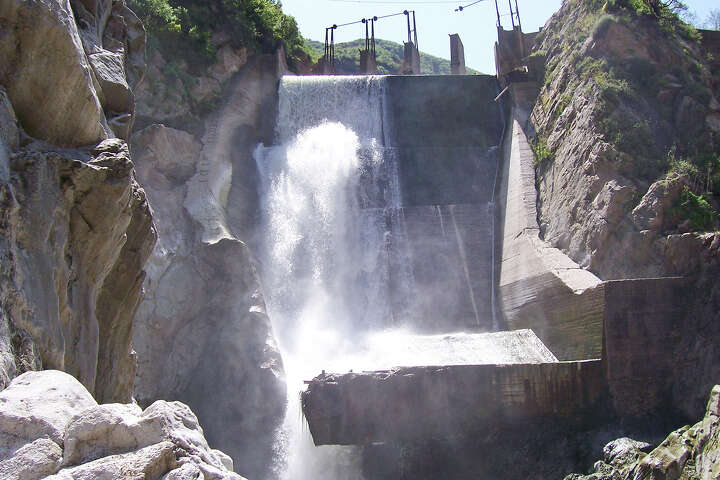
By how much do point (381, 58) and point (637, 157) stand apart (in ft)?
166

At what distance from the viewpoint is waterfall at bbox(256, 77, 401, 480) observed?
19797mm

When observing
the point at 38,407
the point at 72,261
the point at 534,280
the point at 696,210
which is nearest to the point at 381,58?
the point at 534,280

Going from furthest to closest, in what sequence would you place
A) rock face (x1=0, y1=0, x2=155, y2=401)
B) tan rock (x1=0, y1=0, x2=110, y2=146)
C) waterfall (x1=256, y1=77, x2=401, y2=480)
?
waterfall (x1=256, y1=77, x2=401, y2=480) → tan rock (x1=0, y1=0, x2=110, y2=146) → rock face (x1=0, y1=0, x2=155, y2=401)

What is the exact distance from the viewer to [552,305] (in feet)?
56.0

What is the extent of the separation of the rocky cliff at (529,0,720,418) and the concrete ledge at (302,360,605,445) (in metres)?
2.53

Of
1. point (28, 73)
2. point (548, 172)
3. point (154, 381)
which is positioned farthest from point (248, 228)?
point (28, 73)

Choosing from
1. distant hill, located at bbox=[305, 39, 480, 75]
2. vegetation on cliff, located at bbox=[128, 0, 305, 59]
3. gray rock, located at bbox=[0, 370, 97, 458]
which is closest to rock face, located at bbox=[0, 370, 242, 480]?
gray rock, located at bbox=[0, 370, 97, 458]

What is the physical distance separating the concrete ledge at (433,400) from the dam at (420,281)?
3 centimetres

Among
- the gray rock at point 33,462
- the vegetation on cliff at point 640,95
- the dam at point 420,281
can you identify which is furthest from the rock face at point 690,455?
the gray rock at point 33,462

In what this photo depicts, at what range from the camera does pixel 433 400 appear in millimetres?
13719

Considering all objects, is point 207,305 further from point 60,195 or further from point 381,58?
point 381,58

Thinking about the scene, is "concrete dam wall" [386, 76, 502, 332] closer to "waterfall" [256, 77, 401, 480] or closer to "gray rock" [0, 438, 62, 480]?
"waterfall" [256, 77, 401, 480]

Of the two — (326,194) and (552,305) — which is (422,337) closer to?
(552,305)

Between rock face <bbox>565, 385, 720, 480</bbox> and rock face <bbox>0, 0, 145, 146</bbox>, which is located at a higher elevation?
rock face <bbox>0, 0, 145, 146</bbox>
